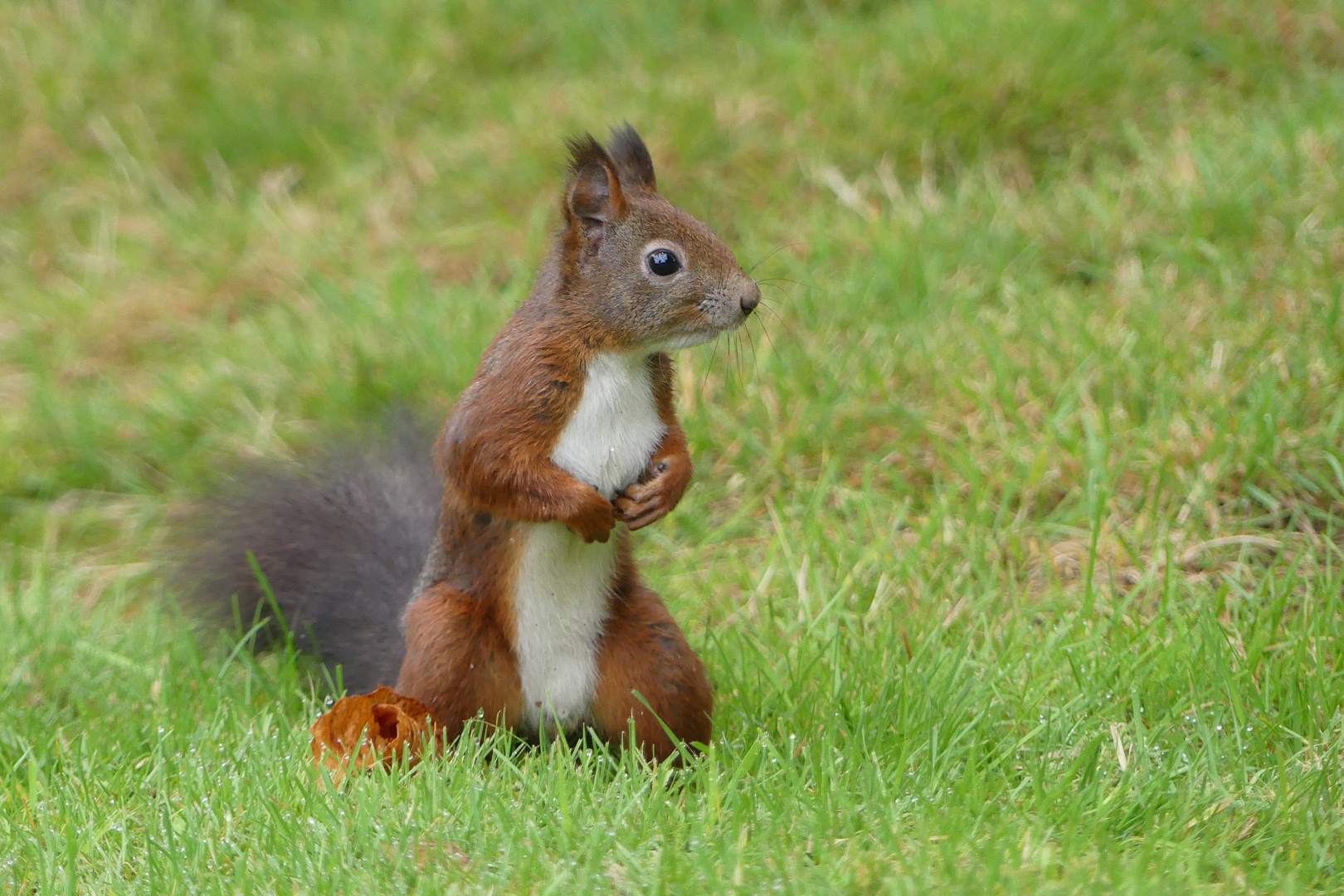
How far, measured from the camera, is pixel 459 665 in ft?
7.66

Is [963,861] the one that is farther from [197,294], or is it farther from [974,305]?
[197,294]

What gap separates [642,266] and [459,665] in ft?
2.25

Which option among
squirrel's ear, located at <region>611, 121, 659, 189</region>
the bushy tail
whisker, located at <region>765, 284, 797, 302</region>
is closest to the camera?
squirrel's ear, located at <region>611, 121, 659, 189</region>

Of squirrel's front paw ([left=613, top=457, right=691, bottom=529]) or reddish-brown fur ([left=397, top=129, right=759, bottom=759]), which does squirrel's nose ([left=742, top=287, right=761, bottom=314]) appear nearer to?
reddish-brown fur ([left=397, top=129, right=759, bottom=759])

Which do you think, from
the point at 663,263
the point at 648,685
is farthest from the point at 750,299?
the point at 648,685

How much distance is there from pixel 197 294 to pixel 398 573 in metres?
2.26

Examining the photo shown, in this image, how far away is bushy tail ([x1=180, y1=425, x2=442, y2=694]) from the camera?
9.27 ft

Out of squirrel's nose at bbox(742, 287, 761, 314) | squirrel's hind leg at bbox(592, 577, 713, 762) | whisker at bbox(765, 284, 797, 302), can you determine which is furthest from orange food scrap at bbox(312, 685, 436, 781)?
whisker at bbox(765, 284, 797, 302)

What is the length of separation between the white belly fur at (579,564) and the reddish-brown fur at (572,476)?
18 mm

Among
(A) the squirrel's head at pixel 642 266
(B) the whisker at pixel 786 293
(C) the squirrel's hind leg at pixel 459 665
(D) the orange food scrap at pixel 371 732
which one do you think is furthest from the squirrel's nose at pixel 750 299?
(B) the whisker at pixel 786 293

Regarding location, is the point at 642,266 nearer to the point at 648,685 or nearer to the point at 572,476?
the point at 572,476

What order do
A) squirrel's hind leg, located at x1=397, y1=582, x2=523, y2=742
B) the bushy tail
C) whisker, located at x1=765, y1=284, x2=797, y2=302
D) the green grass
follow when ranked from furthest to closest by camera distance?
1. whisker, located at x1=765, y1=284, x2=797, y2=302
2. the bushy tail
3. squirrel's hind leg, located at x1=397, y1=582, x2=523, y2=742
4. the green grass

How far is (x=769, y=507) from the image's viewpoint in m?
3.49

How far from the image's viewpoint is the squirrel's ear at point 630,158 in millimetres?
2473
